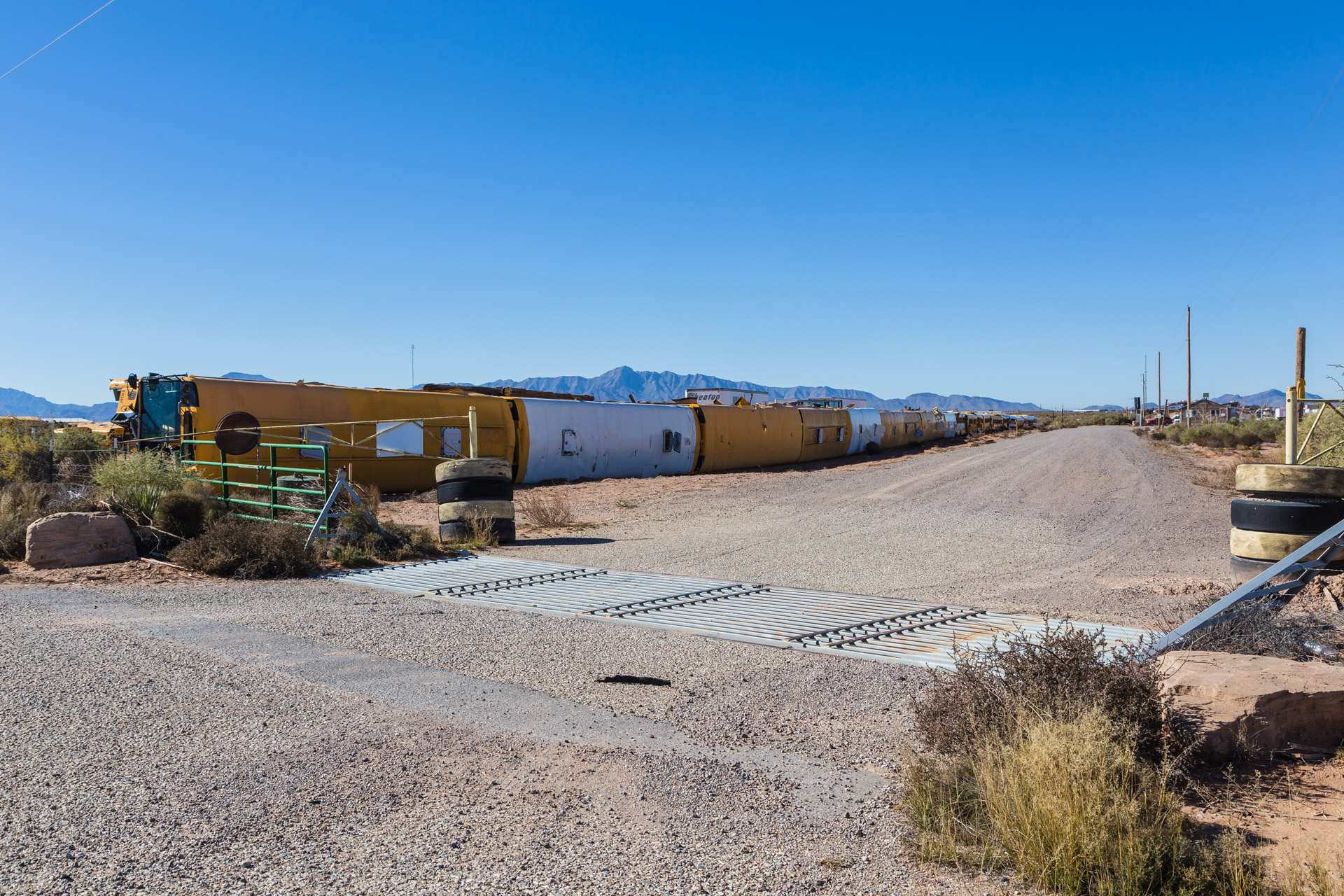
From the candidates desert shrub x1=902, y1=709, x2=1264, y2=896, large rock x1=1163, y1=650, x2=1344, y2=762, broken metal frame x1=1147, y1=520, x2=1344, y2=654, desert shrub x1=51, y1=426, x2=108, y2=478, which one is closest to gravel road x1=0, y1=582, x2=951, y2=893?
desert shrub x1=902, y1=709, x2=1264, y2=896

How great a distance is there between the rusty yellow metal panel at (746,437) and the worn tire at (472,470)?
18205 mm

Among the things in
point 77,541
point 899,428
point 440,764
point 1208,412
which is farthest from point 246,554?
point 1208,412

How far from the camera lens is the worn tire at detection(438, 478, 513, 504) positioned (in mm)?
14297

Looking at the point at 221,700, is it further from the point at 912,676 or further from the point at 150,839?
the point at 912,676

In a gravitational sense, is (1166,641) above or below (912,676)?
above

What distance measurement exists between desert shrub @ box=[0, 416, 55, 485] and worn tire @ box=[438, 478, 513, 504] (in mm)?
11337

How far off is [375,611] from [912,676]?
5.27 metres

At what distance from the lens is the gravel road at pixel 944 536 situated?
1050 cm

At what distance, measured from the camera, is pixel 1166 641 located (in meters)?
5.76

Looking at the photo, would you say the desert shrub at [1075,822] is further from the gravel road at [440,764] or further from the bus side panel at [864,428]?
the bus side panel at [864,428]

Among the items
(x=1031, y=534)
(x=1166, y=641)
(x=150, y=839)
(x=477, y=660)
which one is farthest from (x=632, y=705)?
(x=1031, y=534)

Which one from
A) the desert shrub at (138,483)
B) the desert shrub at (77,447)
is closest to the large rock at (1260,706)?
the desert shrub at (138,483)

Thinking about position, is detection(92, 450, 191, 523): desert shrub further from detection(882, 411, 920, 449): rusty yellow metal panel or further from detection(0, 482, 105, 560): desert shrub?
detection(882, 411, 920, 449): rusty yellow metal panel

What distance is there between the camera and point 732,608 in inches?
362
